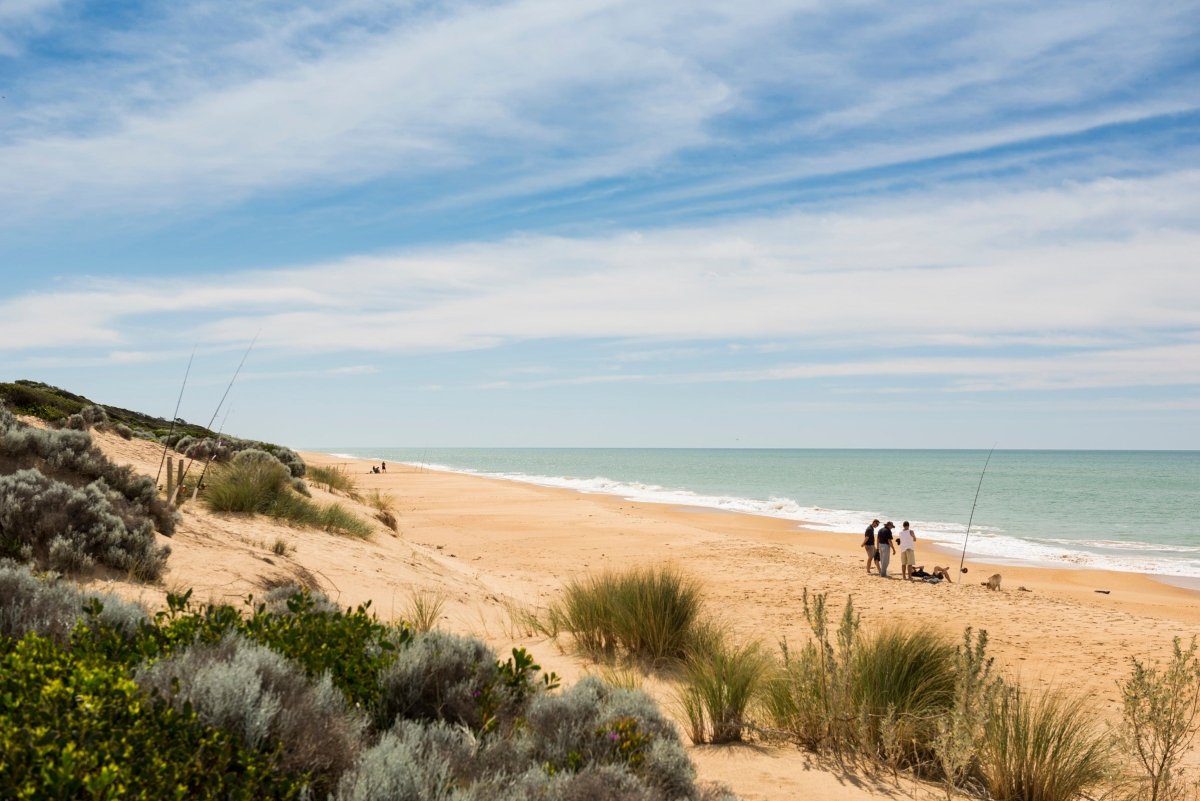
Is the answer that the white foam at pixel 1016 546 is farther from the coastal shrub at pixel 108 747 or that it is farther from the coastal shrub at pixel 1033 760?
the coastal shrub at pixel 108 747

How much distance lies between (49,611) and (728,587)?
11.7m

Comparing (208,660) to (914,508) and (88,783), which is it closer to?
(88,783)

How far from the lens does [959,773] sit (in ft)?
15.3

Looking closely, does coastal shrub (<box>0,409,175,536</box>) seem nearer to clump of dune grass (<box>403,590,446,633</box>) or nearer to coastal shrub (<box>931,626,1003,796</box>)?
clump of dune grass (<box>403,590,446,633</box>)

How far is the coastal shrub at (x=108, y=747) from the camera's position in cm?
235

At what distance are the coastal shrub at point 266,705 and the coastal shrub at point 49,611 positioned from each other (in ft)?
2.56

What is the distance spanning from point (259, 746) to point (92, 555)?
188 inches

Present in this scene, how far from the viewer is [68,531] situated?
6.62 meters

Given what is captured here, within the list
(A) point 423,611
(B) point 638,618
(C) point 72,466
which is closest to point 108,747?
(A) point 423,611

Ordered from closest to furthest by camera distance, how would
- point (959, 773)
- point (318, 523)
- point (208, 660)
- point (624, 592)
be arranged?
point (208, 660) → point (959, 773) → point (624, 592) → point (318, 523)

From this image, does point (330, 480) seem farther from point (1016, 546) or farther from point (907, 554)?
point (1016, 546)

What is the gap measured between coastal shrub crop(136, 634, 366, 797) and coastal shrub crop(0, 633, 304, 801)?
67mm

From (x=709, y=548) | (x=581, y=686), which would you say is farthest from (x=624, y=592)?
(x=709, y=548)

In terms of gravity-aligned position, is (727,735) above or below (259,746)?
below
